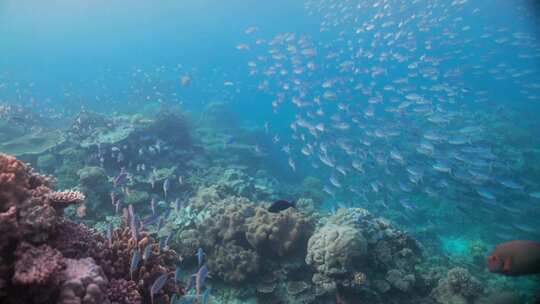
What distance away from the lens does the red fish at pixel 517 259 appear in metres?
5.19

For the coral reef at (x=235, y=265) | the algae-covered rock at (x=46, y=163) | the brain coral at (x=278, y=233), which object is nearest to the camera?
the coral reef at (x=235, y=265)

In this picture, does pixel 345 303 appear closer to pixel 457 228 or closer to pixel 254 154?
pixel 457 228

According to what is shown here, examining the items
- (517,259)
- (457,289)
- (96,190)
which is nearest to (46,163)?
(96,190)

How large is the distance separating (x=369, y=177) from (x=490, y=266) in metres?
14.5

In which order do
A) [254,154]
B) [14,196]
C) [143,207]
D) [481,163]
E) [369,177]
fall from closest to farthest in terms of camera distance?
[14,196], [143,207], [481,163], [369,177], [254,154]

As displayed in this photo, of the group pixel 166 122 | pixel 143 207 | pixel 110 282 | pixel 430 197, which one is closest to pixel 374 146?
pixel 430 197

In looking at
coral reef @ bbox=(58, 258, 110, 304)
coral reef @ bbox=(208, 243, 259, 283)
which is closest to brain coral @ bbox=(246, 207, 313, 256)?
coral reef @ bbox=(208, 243, 259, 283)

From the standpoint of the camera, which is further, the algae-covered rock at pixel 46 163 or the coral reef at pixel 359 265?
the algae-covered rock at pixel 46 163

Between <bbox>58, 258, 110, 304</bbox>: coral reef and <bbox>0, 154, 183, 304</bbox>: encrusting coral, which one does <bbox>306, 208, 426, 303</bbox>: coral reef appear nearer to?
<bbox>0, 154, 183, 304</bbox>: encrusting coral

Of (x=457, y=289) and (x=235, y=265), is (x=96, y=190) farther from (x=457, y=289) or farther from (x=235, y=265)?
(x=457, y=289)

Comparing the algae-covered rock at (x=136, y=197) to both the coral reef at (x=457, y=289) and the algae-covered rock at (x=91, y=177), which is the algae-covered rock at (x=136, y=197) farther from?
the coral reef at (x=457, y=289)

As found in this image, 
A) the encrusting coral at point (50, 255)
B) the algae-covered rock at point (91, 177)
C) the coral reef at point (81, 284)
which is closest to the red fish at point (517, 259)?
the encrusting coral at point (50, 255)

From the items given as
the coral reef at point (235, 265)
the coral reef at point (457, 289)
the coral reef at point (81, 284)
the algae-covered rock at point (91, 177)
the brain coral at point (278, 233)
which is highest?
the algae-covered rock at point (91, 177)

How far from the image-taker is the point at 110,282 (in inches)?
157
